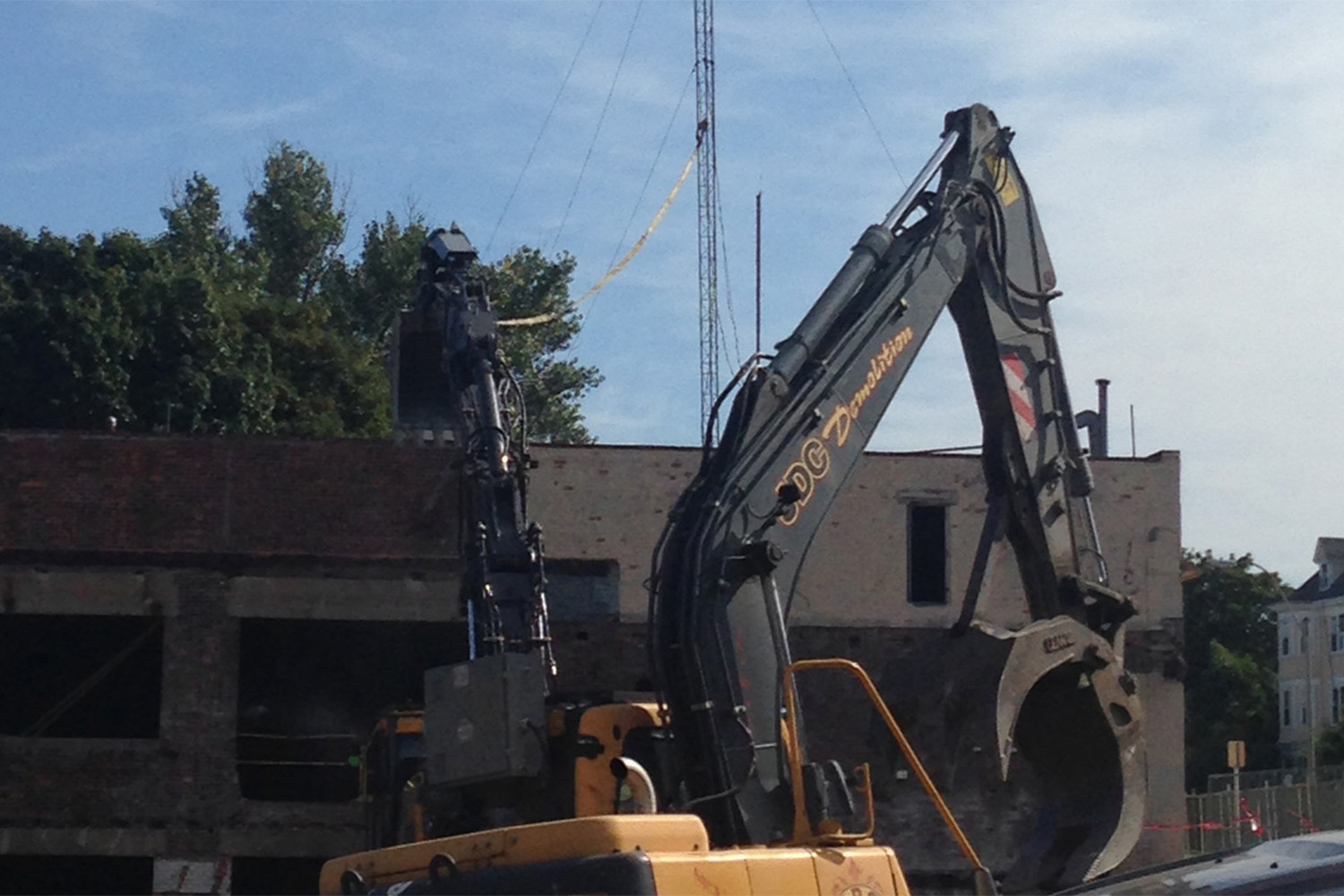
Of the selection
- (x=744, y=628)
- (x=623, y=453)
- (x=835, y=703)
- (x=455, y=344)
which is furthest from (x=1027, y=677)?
(x=623, y=453)

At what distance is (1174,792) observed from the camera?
28859mm

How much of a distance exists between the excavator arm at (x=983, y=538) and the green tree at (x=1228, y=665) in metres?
49.7

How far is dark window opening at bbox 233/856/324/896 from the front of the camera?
2653cm

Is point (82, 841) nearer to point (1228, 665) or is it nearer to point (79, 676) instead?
point (79, 676)

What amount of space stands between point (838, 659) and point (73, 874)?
22.1m

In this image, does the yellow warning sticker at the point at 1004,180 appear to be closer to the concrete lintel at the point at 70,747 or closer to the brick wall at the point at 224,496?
the brick wall at the point at 224,496

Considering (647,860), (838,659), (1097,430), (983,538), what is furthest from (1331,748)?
(647,860)

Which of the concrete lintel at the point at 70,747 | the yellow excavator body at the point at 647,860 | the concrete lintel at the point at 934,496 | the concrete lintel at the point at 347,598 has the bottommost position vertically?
the concrete lintel at the point at 70,747

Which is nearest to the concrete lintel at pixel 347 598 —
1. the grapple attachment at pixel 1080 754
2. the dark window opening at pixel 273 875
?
the dark window opening at pixel 273 875

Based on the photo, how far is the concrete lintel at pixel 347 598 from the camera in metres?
25.8

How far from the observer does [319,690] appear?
1112 inches

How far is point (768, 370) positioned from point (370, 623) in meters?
15.1

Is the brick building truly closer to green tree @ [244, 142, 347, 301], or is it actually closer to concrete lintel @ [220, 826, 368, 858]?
concrete lintel @ [220, 826, 368, 858]

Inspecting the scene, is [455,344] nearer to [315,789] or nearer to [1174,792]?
[315,789]
